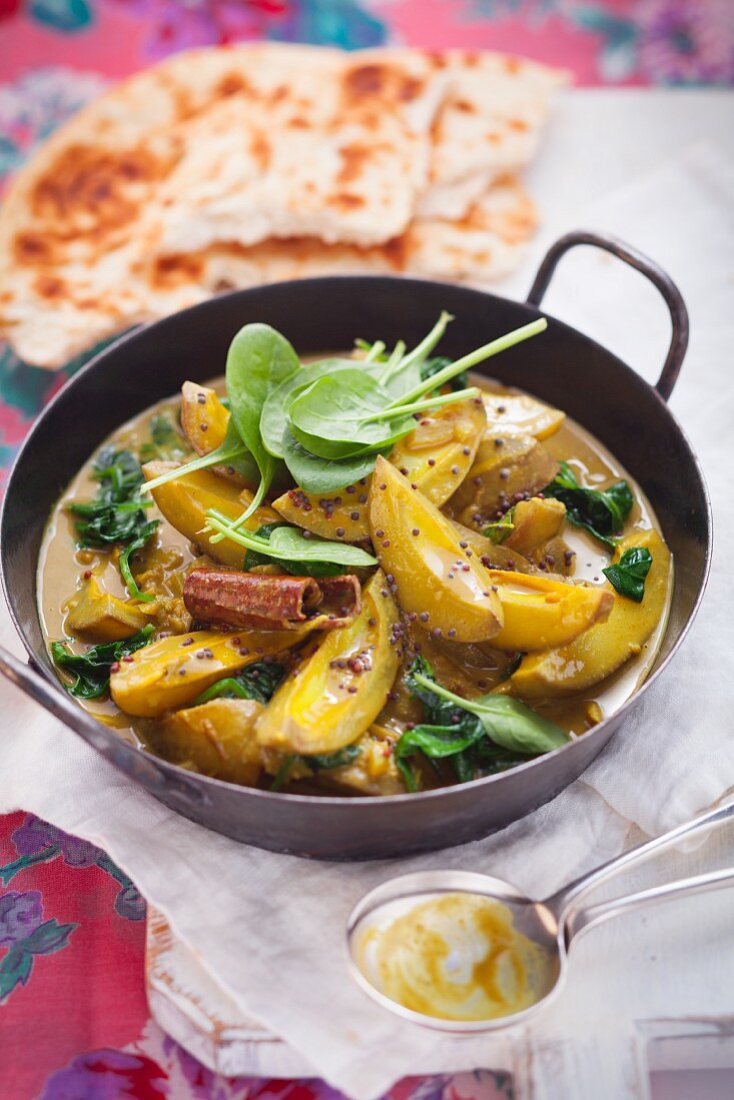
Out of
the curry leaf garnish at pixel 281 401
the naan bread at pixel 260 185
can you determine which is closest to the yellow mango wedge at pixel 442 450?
the curry leaf garnish at pixel 281 401

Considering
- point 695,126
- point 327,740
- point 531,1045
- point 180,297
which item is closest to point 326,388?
point 327,740

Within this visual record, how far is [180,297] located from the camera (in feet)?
14.3

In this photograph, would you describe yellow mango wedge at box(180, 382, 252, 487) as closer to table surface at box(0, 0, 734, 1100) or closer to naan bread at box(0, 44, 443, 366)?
naan bread at box(0, 44, 443, 366)

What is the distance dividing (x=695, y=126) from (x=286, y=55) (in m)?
2.11

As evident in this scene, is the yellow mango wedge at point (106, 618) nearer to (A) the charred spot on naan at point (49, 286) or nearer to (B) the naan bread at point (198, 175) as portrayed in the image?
(B) the naan bread at point (198, 175)

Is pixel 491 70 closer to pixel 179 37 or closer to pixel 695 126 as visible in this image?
pixel 695 126

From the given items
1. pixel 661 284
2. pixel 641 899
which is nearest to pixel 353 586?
pixel 641 899

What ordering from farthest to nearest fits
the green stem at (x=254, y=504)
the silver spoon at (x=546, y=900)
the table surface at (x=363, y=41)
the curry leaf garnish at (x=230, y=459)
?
the table surface at (x=363, y=41), the curry leaf garnish at (x=230, y=459), the green stem at (x=254, y=504), the silver spoon at (x=546, y=900)

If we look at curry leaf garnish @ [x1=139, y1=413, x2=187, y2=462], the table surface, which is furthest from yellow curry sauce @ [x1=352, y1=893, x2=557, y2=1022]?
the table surface

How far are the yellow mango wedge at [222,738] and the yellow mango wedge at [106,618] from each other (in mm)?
424

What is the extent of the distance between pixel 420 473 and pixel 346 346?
1297mm

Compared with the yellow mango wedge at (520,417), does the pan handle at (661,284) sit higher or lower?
higher

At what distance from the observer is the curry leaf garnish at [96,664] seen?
3.05 meters

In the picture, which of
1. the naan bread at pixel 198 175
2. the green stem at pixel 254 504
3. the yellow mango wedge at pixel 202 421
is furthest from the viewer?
the naan bread at pixel 198 175
